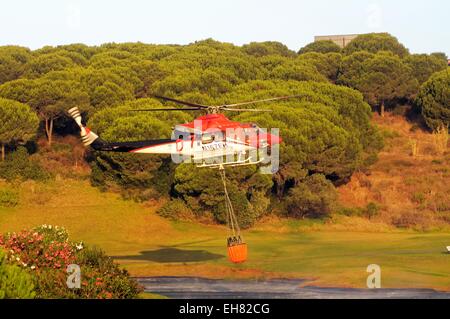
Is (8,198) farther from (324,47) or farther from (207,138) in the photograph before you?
(324,47)

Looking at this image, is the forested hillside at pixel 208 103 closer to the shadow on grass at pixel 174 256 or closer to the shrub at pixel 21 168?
the shrub at pixel 21 168

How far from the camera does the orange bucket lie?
4400cm

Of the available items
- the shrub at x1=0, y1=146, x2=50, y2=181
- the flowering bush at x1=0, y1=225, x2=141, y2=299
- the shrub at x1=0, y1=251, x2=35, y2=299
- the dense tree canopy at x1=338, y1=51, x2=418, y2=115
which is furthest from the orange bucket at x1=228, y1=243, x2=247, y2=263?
the dense tree canopy at x1=338, y1=51, x2=418, y2=115

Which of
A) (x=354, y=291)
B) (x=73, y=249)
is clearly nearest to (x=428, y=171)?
(x=354, y=291)

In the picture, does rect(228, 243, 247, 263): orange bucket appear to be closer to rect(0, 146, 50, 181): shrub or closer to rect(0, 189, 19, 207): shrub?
rect(0, 189, 19, 207): shrub

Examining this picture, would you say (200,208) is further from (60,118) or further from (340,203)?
(60,118)

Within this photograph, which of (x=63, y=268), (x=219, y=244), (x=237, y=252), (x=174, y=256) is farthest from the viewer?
(x=219, y=244)

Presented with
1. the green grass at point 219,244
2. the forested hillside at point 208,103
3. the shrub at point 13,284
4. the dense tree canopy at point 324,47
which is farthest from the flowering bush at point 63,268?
the dense tree canopy at point 324,47

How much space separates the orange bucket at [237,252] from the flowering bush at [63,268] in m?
5.45

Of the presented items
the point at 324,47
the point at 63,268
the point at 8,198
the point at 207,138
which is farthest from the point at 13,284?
the point at 324,47

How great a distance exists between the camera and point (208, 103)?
10344 centimetres

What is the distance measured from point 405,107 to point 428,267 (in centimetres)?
8911

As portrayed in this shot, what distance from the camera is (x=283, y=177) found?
89188mm

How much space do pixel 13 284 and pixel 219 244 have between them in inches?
1718
